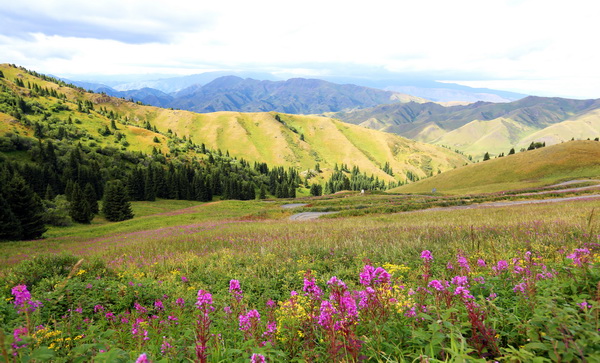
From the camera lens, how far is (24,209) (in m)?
42.3

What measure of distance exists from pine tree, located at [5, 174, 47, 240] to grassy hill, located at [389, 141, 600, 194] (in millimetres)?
79626

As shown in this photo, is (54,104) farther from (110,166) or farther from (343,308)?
(343,308)

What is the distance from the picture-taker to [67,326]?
429cm

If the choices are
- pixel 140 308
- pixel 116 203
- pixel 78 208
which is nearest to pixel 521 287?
pixel 140 308

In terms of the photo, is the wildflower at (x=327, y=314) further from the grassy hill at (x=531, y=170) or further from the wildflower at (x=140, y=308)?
the grassy hill at (x=531, y=170)

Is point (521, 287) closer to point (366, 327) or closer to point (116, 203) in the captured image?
point (366, 327)

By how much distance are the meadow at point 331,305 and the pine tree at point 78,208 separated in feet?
193

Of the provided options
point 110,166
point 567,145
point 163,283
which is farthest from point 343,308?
point 110,166

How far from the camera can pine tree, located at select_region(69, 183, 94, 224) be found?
57.5 metres

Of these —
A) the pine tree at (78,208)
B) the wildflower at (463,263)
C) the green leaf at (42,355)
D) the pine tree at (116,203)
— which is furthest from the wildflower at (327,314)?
the pine tree at (116,203)

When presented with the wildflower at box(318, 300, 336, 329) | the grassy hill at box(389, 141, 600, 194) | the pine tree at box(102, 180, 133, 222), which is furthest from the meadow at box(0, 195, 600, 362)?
the pine tree at box(102, 180, 133, 222)

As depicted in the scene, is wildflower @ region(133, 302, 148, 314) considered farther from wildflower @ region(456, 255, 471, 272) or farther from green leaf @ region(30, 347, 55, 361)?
wildflower @ region(456, 255, 471, 272)

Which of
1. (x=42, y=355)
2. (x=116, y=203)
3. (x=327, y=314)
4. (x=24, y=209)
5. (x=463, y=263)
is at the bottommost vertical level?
(x=116, y=203)

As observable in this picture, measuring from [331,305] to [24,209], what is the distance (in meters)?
58.7
